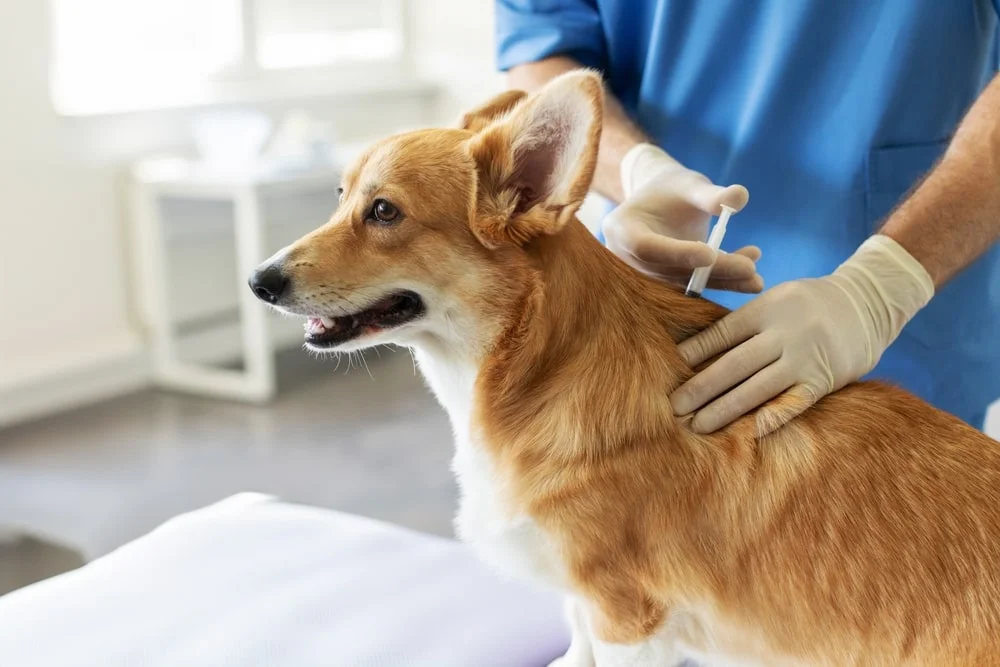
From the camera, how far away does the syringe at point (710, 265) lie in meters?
1.15

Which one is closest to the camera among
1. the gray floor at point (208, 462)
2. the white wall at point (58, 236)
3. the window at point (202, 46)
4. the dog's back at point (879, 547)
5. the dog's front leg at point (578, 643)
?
the dog's back at point (879, 547)

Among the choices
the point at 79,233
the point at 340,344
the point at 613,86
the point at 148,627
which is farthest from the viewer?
the point at 79,233

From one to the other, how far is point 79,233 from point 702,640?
3.30 meters

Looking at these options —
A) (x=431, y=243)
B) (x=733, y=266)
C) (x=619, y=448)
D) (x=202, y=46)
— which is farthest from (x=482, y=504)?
(x=202, y=46)

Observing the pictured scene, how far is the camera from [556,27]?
154cm

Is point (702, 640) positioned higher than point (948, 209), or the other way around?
point (948, 209)

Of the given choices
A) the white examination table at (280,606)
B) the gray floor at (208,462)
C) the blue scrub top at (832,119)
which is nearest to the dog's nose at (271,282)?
the white examination table at (280,606)

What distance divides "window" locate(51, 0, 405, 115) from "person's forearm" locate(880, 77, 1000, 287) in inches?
128

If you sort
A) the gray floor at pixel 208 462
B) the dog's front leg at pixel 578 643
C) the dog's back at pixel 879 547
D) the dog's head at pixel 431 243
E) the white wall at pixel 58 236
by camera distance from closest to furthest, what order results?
the dog's back at pixel 879 547, the dog's head at pixel 431 243, the dog's front leg at pixel 578 643, the gray floor at pixel 208 462, the white wall at pixel 58 236

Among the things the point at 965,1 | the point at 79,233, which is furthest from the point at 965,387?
the point at 79,233

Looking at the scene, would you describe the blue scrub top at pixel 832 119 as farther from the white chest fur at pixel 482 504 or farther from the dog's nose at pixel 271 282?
the dog's nose at pixel 271 282

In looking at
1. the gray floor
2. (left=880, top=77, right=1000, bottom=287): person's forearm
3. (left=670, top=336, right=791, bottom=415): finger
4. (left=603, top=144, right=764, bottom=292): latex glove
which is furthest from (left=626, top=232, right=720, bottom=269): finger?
the gray floor

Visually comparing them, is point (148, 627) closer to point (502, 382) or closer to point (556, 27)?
point (502, 382)

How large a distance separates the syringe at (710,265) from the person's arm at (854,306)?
0.08 meters
